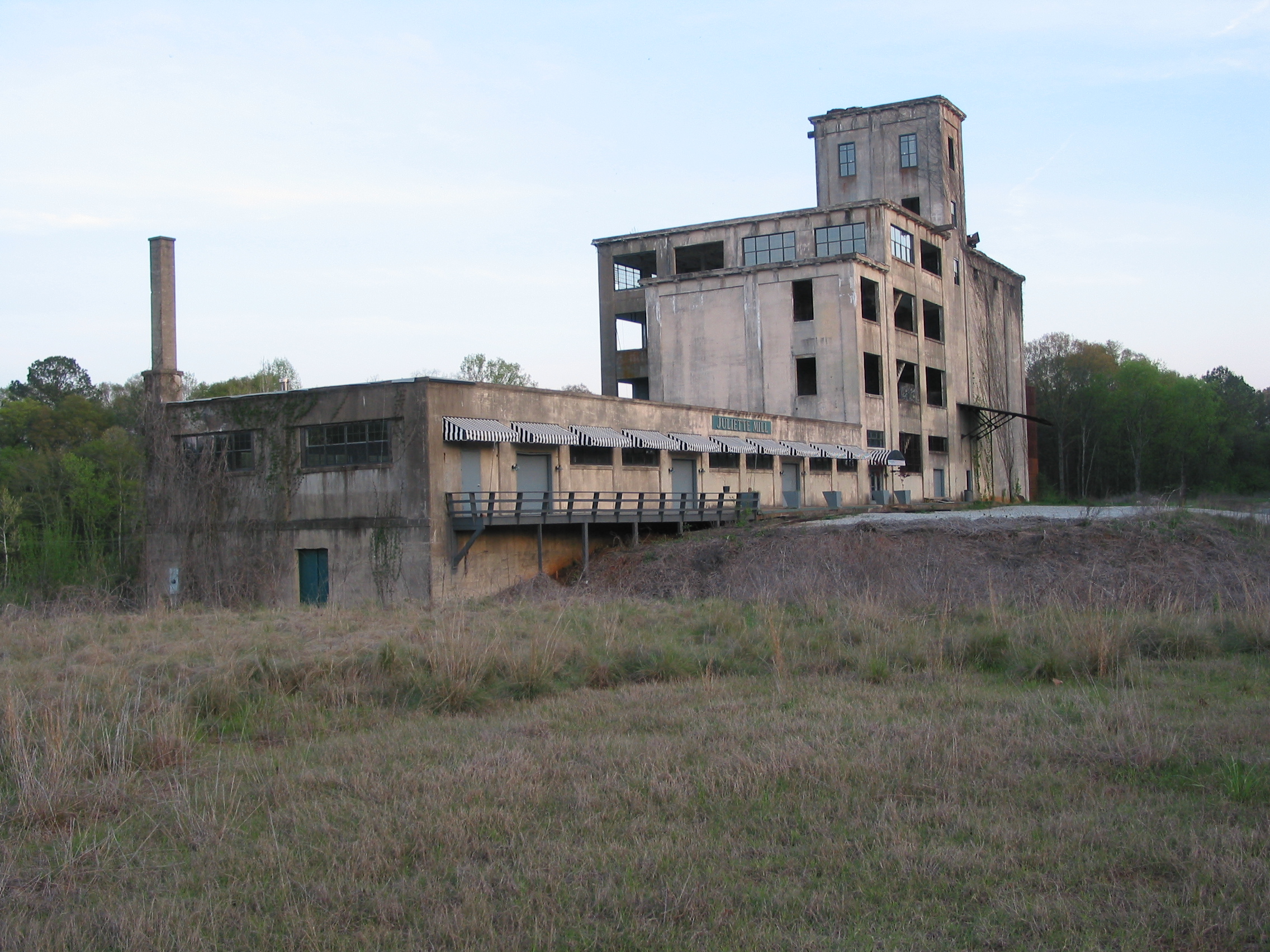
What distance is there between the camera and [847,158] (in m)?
59.7

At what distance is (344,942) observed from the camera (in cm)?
477

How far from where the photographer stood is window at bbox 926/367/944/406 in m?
58.4

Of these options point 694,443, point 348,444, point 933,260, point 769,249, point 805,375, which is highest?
point 933,260

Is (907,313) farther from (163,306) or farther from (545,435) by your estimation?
(163,306)

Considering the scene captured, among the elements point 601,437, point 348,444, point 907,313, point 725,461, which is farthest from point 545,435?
point 907,313

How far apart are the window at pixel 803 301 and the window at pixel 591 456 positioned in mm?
17647

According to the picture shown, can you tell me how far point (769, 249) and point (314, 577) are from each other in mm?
30628

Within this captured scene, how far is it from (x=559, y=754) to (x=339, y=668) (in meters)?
4.23

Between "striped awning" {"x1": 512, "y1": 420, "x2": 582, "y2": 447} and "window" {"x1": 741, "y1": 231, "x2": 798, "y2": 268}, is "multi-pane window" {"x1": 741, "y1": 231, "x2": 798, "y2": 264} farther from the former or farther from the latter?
"striped awning" {"x1": 512, "y1": 420, "x2": 582, "y2": 447}

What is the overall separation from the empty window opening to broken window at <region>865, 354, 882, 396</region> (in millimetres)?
9041

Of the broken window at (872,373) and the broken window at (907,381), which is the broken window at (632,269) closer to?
the broken window at (872,373)

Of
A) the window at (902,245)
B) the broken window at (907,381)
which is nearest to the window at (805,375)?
the broken window at (907,381)

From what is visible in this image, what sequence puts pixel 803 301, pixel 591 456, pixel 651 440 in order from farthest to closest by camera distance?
pixel 803 301 → pixel 651 440 → pixel 591 456

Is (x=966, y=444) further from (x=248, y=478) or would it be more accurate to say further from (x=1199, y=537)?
(x=248, y=478)
